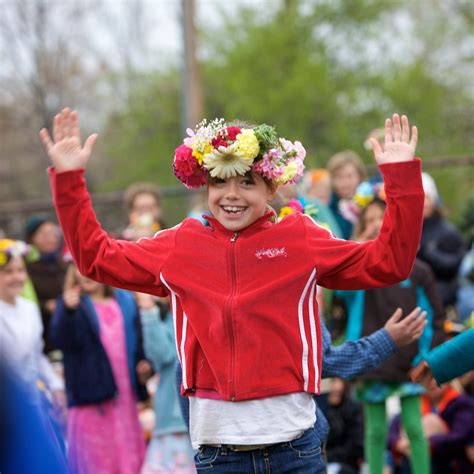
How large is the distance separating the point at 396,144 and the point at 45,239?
254 inches

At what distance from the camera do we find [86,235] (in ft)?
12.8

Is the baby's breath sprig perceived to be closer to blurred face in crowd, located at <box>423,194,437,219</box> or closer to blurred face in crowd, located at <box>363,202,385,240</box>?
blurred face in crowd, located at <box>363,202,385,240</box>

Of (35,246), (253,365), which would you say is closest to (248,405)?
(253,365)

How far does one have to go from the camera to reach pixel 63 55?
25328 millimetres

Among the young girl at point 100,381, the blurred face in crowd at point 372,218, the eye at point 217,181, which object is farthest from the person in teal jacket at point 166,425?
the eye at point 217,181

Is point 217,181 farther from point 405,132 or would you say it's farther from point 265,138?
point 405,132

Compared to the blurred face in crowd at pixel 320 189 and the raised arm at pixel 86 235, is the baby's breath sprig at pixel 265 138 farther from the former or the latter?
the blurred face in crowd at pixel 320 189

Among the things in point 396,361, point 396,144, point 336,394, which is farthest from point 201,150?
point 336,394

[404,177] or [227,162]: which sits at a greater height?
[227,162]

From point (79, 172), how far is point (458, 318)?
5952mm

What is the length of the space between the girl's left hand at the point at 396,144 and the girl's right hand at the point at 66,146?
1149mm

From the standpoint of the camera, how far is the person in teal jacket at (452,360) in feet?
14.8

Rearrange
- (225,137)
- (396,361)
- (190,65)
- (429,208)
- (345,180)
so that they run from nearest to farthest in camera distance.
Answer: (225,137)
(396,361)
(429,208)
(345,180)
(190,65)

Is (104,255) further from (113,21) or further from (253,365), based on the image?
(113,21)
